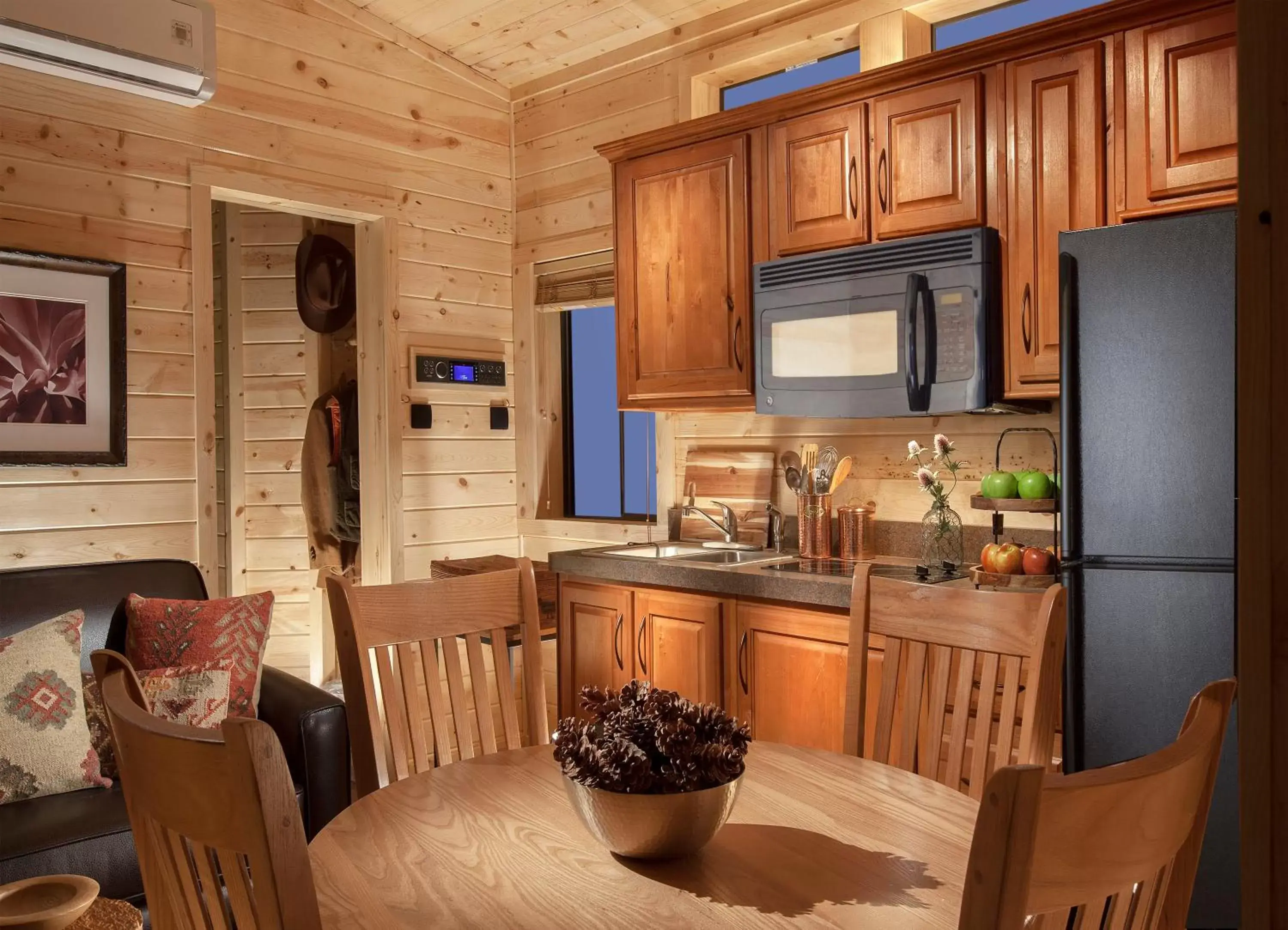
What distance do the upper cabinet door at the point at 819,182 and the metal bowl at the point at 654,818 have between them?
2.26 metres

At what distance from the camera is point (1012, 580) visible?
2.63 m

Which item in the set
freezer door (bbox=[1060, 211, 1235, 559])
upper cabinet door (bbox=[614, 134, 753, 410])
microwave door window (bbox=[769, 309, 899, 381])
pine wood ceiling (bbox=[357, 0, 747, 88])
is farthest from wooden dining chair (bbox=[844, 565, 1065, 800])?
pine wood ceiling (bbox=[357, 0, 747, 88])

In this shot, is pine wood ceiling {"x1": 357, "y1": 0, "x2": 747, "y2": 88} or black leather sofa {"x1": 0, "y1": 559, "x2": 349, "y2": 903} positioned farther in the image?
pine wood ceiling {"x1": 357, "y1": 0, "x2": 747, "y2": 88}

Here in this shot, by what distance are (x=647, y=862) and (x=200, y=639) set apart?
6.42 feet

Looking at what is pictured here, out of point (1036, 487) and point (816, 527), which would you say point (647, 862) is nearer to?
point (1036, 487)

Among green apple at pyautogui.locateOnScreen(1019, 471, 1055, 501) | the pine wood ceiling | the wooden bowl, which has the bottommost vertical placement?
the wooden bowl

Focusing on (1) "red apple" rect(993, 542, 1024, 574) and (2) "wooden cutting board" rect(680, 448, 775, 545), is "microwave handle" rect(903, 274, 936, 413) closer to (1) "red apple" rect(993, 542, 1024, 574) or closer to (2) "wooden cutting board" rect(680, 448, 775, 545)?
(1) "red apple" rect(993, 542, 1024, 574)

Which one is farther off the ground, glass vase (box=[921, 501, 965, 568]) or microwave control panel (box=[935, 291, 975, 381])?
microwave control panel (box=[935, 291, 975, 381])

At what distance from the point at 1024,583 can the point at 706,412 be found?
4.92 feet

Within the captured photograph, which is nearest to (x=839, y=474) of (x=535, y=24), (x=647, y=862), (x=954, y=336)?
(x=954, y=336)

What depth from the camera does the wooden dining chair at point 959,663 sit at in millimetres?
1600

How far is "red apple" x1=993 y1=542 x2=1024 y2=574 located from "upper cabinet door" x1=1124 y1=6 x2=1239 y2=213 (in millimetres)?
898

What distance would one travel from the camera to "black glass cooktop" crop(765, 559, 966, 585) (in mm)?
2883

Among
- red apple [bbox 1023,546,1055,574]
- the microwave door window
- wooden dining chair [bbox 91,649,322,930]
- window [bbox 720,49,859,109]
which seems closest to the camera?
wooden dining chair [bbox 91,649,322,930]
